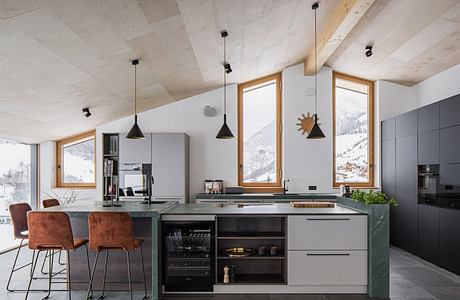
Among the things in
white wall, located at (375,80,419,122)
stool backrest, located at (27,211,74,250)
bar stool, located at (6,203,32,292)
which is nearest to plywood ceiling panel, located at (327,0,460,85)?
white wall, located at (375,80,419,122)

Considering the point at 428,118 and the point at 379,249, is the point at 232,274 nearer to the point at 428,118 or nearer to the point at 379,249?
the point at 379,249

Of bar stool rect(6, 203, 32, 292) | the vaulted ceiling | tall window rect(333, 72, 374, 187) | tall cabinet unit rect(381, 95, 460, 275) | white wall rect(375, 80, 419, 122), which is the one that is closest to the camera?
the vaulted ceiling

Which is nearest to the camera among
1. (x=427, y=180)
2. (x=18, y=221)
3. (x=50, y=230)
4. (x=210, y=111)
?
(x=50, y=230)

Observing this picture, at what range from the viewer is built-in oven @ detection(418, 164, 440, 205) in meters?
5.29

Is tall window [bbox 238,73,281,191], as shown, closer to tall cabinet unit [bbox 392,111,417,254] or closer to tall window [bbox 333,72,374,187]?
tall window [bbox 333,72,374,187]

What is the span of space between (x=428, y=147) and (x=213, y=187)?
3.67 metres

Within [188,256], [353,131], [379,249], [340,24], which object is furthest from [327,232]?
[353,131]

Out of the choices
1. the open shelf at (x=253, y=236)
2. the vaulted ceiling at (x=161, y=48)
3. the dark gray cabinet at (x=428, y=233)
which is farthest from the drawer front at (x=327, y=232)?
the vaulted ceiling at (x=161, y=48)

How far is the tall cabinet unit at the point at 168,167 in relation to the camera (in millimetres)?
6480

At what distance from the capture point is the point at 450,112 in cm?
491

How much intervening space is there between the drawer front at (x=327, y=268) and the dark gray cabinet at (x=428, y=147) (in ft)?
7.30

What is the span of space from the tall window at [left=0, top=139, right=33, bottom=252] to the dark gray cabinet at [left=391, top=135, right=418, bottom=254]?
6.79 meters


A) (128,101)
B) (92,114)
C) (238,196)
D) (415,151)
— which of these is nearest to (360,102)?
(415,151)

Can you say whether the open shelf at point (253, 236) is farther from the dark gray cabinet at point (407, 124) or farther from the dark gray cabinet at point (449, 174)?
the dark gray cabinet at point (407, 124)
